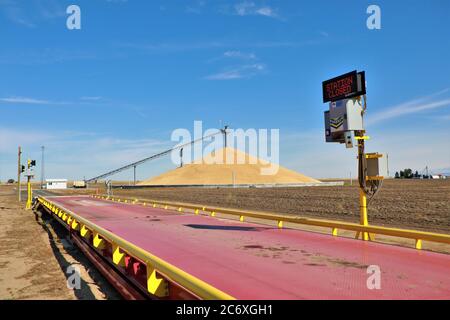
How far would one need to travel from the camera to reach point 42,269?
8930 mm

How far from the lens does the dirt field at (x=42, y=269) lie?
6941 mm

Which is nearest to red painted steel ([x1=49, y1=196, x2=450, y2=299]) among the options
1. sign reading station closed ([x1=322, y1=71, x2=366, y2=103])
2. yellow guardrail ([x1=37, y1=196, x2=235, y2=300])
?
yellow guardrail ([x1=37, y1=196, x2=235, y2=300])

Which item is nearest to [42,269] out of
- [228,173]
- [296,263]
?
[296,263]

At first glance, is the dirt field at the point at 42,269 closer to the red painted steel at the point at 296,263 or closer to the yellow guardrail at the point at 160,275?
the yellow guardrail at the point at 160,275

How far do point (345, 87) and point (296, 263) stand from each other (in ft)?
17.0

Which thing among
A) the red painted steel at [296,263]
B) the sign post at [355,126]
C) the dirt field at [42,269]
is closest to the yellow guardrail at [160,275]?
the red painted steel at [296,263]

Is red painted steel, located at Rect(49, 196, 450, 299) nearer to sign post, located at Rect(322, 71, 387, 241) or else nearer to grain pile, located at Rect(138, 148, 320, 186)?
sign post, located at Rect(322, 71, 387, 241)

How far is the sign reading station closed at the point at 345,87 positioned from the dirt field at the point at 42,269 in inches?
259

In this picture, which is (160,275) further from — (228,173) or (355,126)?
(228,173)

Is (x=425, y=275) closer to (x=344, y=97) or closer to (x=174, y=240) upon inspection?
(x=174, y=240)

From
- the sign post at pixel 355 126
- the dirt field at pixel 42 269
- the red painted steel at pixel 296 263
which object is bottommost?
the dirt field at pixel 42 269
